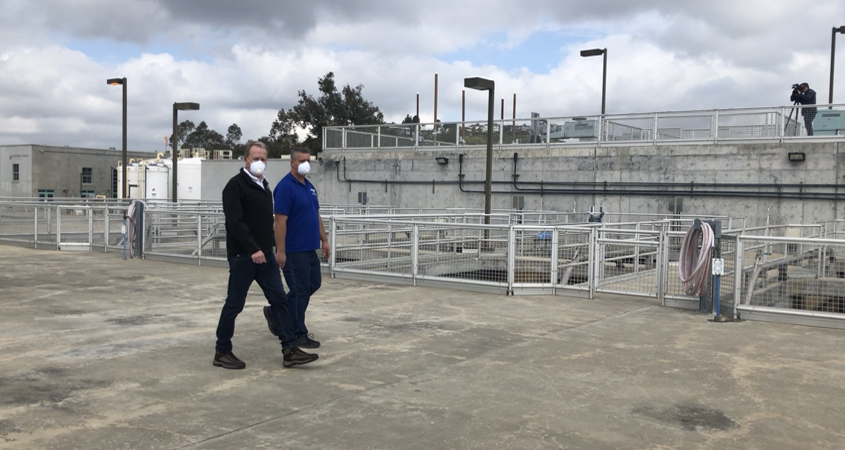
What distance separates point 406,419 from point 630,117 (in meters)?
22.1

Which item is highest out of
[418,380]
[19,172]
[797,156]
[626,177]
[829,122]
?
[829,122]

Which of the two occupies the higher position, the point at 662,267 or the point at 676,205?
the point at 676,205

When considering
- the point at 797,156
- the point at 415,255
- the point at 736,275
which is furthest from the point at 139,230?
the point at 797,156

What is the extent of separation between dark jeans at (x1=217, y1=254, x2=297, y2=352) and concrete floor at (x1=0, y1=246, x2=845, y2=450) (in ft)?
1.04

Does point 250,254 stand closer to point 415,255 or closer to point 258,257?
point 258,257

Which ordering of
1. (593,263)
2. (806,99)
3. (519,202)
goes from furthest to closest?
(519,202) < (806,99) < (593,263)

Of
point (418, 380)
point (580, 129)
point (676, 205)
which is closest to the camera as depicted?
point (418, 380)

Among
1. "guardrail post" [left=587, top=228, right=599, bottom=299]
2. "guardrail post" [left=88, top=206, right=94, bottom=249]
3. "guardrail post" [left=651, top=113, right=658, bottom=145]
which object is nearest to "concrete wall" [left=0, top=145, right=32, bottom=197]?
"guardrail post" [left=88, top=206, right=94, bottom=249]

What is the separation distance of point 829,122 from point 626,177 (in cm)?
665

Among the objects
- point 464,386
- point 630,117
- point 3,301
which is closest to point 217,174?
point 630,117

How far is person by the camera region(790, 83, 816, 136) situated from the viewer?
2198cm

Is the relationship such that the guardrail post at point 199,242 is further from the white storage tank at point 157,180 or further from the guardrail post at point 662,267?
the white storage tank at point 157,180

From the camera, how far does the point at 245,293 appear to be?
6.25m

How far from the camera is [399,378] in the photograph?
5902 mm
